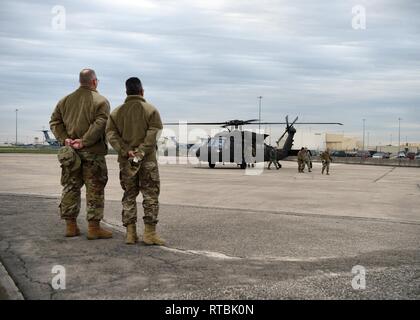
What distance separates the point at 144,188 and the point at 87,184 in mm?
785

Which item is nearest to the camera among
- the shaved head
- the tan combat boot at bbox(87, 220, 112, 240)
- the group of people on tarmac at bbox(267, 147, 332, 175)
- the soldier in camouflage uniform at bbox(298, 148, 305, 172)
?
the tan combat boot at bbox(87, 220, 112, 240)

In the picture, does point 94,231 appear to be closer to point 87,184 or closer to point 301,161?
point 87,184

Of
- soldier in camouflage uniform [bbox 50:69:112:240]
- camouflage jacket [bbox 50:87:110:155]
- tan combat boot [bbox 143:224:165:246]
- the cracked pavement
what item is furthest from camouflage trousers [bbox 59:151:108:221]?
tan combat boot [bbox 143:224:165:246]

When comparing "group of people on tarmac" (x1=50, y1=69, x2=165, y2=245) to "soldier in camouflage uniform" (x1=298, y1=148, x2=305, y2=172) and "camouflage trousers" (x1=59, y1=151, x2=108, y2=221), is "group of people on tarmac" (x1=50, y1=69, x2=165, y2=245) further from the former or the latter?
"soldier in camouflage uniform" (x1=298, y1=148, x2=305, y2=172)

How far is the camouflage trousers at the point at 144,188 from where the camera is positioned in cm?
534

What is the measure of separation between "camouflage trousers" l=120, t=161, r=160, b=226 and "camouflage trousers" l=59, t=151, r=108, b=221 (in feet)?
1.35

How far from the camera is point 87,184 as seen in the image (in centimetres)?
566

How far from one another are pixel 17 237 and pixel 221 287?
9.83 ft

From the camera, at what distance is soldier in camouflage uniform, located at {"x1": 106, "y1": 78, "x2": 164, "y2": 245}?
5.34 meters

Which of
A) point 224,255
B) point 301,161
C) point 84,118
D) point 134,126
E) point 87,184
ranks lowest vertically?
point 224,255

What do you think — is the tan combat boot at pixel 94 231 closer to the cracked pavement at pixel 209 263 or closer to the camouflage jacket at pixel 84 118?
the cracked pavement at pixel 209 263

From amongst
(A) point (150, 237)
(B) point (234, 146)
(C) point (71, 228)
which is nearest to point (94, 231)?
(C) point (71, 228)
